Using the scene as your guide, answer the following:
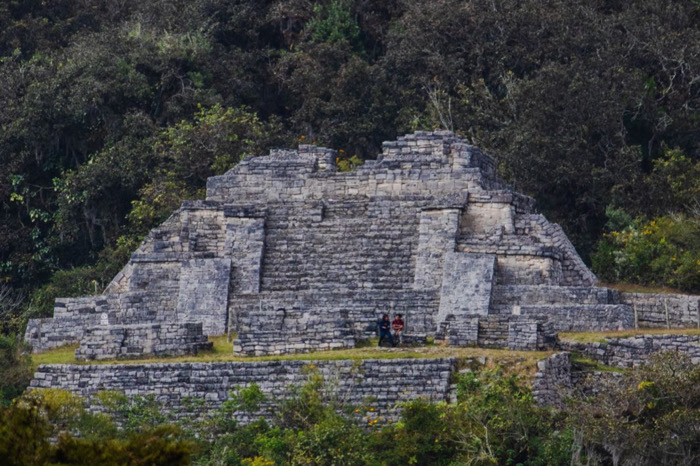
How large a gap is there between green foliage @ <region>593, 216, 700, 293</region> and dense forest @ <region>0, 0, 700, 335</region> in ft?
4.07

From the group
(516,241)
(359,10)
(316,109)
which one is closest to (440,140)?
(516,241)

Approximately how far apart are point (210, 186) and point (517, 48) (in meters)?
12.6

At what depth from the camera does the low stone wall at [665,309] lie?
46.6 m

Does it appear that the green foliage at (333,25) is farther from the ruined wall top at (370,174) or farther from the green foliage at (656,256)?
the green foliage at (656,256)

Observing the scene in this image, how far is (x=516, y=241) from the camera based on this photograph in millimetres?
48500

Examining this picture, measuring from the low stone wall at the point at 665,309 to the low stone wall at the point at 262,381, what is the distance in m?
6.15

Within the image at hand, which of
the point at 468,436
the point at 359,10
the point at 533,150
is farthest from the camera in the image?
the point at 359,10

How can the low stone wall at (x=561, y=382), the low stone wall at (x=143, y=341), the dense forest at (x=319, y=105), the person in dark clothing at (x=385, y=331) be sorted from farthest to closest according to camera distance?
the dense forest at (x=319, y=105) → the low stone wall at (x=143, y=341) → the person in dark clothing at (x=385, y=331) → the low stone wall at (x=561, y=382)

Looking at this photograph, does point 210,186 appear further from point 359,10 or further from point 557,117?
point 359,10

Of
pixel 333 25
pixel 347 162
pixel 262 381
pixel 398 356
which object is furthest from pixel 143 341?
pixel 333 25

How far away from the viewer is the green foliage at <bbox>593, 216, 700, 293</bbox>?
49312 mm

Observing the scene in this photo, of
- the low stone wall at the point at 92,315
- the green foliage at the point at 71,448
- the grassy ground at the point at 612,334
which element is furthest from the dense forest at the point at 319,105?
the green foliage at the point at 71,448

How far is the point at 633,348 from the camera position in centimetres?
4312

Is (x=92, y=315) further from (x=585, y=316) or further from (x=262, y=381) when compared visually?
(x=585, y=316)
